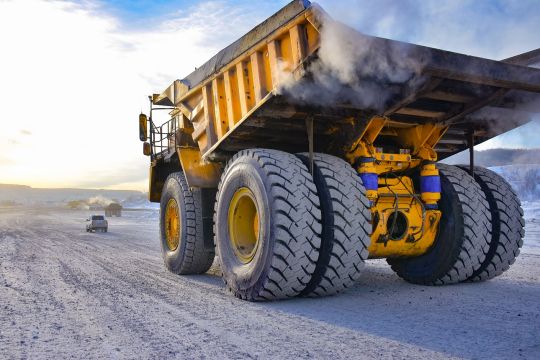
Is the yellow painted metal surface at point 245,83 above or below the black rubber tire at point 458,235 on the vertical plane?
above

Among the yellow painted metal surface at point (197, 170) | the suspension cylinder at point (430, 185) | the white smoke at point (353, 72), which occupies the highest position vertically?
the white smoke at point (353, 72)

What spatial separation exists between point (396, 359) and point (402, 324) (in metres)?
0.93

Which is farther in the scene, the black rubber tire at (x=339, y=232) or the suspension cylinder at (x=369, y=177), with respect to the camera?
the suspension cylinder at (x=369, y=177)

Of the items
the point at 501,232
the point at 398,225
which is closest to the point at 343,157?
the point at 398,225

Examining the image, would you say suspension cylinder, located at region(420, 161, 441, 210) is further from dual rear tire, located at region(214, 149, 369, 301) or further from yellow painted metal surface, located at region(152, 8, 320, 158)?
yellow painted metal surface, located at region(152, 8, 320, 158)

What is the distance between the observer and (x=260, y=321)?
13.0 ft

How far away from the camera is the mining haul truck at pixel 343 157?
14.8ft

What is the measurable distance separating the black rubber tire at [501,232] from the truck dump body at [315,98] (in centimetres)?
84

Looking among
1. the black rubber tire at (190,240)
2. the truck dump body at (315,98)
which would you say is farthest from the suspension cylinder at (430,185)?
the black rubber tire at (190,240)

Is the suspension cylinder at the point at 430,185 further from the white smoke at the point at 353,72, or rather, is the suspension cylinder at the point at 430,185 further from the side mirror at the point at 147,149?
the side mirror at the point at 147,149

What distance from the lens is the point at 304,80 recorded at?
455 centimetres

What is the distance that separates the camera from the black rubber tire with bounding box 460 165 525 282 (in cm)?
593

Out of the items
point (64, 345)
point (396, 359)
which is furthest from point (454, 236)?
point (64, 345)

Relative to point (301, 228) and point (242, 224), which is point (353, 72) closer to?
point (301, 228)
